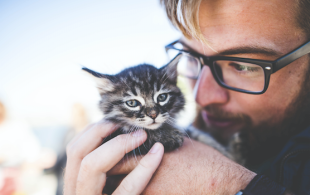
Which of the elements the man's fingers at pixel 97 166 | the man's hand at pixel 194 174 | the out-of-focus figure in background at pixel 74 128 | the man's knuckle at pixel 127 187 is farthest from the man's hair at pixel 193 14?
the out-of-focus figure in background at pixel 74 128

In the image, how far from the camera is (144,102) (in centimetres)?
141

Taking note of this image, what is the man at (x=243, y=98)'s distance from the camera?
1106 millimetres

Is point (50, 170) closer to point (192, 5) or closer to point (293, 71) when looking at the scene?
point (192, 5)

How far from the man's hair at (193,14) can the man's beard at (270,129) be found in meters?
0.41

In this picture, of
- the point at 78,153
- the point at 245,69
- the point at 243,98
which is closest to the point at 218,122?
the point at 243,98

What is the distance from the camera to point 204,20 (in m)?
1.40

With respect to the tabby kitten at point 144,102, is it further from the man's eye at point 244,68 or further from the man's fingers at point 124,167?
the man's eye at point 244,68

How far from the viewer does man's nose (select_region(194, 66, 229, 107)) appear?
1600 mm

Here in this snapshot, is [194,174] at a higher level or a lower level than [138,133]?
lower

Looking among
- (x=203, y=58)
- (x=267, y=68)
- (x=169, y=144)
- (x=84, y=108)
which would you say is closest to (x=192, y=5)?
(x=203, y=58)

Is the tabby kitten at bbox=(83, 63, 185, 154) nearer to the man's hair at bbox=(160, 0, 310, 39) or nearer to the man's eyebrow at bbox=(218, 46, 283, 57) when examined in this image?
the man's hair at bbox=(160, 0, 310, 39)

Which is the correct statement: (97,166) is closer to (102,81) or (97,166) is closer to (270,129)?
(102,81)


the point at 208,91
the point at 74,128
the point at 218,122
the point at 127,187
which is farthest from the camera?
the point at 74,128

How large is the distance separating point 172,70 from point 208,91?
1.26 feet
